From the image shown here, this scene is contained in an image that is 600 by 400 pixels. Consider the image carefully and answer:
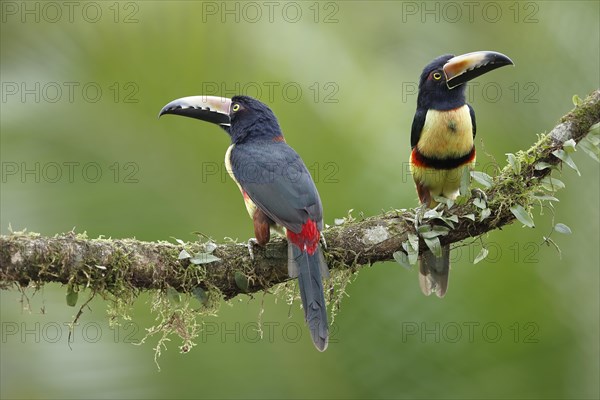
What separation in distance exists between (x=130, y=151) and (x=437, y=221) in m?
2.08

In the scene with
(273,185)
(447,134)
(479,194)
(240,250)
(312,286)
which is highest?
(447,134)

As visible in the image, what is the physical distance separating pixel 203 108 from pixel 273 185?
980 mm

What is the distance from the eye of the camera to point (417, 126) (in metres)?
5.27

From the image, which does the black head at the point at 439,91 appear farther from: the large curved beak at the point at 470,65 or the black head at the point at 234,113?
the black head at the point at 234,113

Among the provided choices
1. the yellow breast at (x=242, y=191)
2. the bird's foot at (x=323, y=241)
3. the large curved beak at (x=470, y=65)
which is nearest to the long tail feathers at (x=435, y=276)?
the bird's foot at (x=323, y=241)

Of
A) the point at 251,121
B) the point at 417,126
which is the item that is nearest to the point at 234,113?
the point at 251,121

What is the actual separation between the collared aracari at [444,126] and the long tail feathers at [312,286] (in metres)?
1.22

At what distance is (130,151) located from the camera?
517 centimetres

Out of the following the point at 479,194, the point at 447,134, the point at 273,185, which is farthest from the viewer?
the point at 447,134

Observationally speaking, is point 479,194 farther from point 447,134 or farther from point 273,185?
point 273,185

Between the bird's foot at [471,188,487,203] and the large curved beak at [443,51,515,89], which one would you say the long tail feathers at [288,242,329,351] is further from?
the large curved beak at [443,51,515,89]

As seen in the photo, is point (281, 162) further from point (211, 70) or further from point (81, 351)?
point (81, 351)

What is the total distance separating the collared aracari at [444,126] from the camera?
513 cm

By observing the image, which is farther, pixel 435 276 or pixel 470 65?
pixel 470 65
